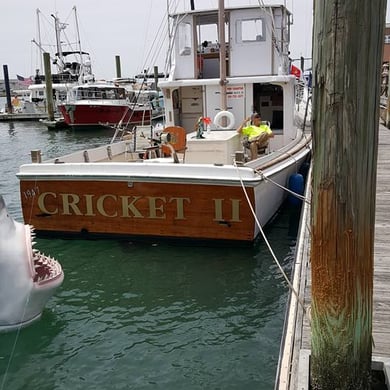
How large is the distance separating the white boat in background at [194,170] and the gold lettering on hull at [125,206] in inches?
0.6

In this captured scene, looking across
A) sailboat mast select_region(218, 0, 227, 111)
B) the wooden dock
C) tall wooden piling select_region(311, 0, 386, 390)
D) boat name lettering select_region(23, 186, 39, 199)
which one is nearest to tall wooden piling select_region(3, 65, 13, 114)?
sailboat mast select_region(218, 0, 227, 111)

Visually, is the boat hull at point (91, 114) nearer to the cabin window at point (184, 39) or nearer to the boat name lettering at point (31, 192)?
the cabin window at point (184, 39)

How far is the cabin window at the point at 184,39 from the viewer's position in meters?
10.2

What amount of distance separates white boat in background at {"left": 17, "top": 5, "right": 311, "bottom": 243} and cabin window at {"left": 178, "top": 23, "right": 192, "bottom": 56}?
21 mm

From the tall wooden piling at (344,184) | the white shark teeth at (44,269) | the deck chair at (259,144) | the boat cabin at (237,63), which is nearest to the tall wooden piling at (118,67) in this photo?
the boat cabin at (237,63)

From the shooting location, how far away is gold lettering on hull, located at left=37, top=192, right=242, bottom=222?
6.72 meters

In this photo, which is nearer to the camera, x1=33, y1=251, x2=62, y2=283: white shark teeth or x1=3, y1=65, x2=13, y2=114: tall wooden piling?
x1=33, y1=251, x2=62, y2=283: white shark teeth

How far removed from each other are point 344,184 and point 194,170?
445cm

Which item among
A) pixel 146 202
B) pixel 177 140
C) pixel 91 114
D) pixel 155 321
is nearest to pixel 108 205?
pixel 146 202

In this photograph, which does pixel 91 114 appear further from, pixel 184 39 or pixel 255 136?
pixel 255 136

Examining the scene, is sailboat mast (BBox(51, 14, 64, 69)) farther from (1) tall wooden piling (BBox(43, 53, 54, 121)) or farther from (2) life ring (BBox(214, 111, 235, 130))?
(2) life ring (BBox(214, 111, 235, 130))

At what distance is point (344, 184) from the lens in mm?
2303

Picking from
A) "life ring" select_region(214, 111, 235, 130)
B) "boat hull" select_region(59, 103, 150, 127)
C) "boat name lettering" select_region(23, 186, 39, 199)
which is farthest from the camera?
"boat hull" select_region(59, 103, 150, 127)

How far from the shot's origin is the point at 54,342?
487cm
